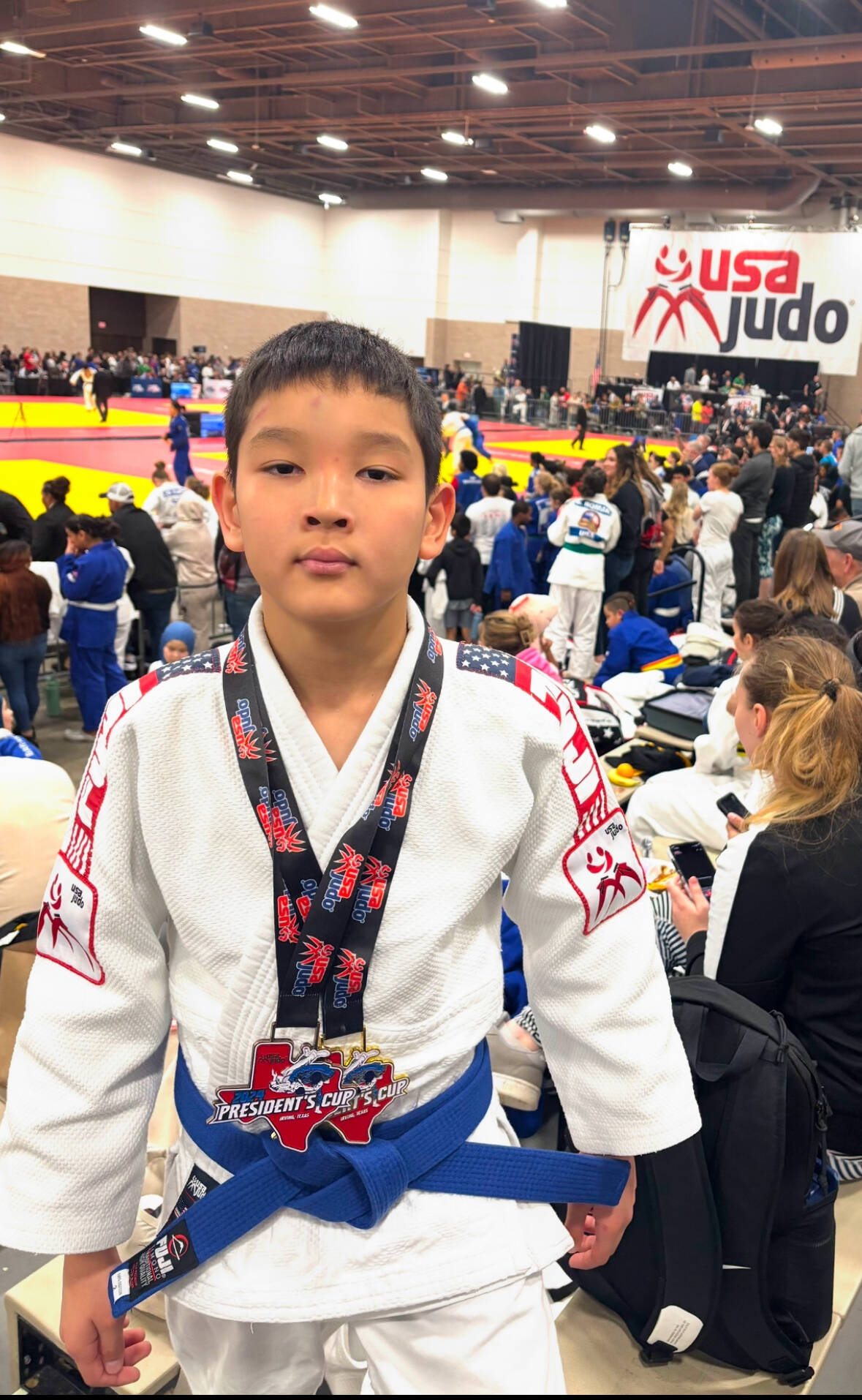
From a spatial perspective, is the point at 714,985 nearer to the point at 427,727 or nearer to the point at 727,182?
the point at 427,727

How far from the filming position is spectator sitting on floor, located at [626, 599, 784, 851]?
376 cm

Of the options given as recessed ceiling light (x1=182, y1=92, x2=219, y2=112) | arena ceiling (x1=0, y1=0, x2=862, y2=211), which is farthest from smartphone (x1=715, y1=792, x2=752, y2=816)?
recessed ceiling light (x1=182, y1=92, x2=219, y2=112)

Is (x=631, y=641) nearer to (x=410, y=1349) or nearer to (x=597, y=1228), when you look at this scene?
(x=597, y=1228)

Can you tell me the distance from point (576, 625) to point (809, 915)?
240 inches

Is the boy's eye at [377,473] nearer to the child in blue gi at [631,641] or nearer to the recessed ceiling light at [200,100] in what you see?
the child in blue gi at [631,641]

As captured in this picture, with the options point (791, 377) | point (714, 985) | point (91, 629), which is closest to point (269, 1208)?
point (714, 985)

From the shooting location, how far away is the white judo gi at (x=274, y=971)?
1.20 metres

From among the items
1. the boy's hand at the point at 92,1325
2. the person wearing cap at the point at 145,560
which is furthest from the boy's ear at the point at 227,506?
the person wearing cap at the point at 145,560

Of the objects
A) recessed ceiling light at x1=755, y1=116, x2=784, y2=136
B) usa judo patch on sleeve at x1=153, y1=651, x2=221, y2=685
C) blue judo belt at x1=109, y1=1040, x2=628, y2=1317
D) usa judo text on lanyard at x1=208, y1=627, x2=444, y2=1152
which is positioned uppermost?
recessed ceiling light at x1=755, y1=116, x2=784, y2=136

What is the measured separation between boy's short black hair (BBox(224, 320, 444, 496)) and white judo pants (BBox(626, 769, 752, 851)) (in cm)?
266

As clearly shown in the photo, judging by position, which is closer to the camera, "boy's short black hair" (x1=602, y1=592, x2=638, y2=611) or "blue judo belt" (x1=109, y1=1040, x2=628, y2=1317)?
"blue judo belt" (x1=109, y1=1040, x2=628, y2=1317)

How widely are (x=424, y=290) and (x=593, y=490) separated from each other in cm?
2944

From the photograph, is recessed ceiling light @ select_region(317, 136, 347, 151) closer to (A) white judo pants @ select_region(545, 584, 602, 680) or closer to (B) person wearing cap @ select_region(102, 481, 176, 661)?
(B) person wearing cap @ select_region(102, 481, 176, 661)

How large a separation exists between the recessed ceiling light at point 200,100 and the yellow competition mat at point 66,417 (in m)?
6.33
